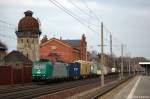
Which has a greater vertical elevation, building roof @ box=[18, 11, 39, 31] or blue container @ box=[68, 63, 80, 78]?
building roof @ box=[18, 11, 39, 31]

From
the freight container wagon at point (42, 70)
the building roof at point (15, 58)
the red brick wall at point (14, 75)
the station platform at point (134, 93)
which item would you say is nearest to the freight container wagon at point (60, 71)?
the freight container wagon at point (42, 70)

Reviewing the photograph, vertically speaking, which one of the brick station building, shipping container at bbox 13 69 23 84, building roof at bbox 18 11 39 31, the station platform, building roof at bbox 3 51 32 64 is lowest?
the station platform

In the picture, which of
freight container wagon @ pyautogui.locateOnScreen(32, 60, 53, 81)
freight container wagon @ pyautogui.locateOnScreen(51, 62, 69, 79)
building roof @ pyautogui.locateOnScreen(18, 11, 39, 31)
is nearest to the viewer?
freight container wagon @ pyautogui.locateOnScreen(32, 60, 53, 81)

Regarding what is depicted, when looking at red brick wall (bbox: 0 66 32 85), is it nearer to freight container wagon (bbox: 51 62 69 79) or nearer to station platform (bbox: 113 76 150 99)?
freight container wagon (bbox: 51 62 69 79)

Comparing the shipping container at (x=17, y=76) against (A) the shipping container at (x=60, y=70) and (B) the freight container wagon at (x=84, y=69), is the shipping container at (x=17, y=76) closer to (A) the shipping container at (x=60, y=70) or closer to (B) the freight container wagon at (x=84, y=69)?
(A) the shipping container at (x=60, y=70)

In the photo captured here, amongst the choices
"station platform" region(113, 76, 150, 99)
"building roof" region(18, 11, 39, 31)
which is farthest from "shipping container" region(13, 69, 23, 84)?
"building roof" region(18, 11, 39, 31)

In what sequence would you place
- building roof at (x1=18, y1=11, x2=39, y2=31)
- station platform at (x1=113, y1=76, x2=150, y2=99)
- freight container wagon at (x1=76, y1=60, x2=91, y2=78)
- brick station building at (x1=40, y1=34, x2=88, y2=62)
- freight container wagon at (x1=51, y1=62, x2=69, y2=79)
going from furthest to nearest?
1. brick station building at (x1=40, y1=34, x2=88, y2=62)
2. building roof at (x1=18, y1=11, x2=39, y2=31)
3. freight container wagon at (x1=76, y1=60, x2=91, y2=78)
4. freight container wagon at (x1=51, y1=62, x2=69, y2=79)
5. station platform at (x1=113, y1=76, x2=150, y2=99)

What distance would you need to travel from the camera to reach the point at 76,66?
248ft

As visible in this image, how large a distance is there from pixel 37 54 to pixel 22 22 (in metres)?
9.60

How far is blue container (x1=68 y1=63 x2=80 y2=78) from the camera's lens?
71225mm

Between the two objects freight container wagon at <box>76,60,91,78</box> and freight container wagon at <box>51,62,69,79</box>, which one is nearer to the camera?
freight container wagon at <box>51,62,69,79</box>

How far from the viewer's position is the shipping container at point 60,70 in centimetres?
5997

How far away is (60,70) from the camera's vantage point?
6288cm

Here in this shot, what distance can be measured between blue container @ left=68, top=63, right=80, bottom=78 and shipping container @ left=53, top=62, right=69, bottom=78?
2397mm
